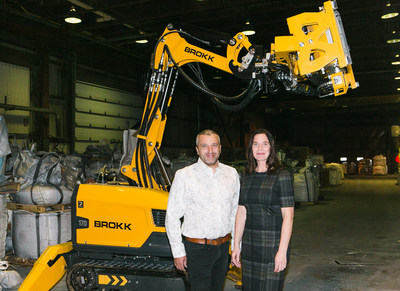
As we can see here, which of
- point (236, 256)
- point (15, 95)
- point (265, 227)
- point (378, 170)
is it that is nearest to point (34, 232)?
point (236, 256)

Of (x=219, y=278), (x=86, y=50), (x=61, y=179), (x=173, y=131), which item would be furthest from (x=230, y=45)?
(x=173, y=131)

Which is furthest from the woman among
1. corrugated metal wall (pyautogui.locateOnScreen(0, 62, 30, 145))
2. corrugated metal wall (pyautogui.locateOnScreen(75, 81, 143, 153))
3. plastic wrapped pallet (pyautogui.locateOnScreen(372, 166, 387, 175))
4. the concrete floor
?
plastic wrapped pallet (pyautogui.locateOnScreen(372, 166, 387, 175))

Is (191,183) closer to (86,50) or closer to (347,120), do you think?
(86,50)

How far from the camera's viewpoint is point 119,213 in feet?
13.4

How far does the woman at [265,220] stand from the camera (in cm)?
284

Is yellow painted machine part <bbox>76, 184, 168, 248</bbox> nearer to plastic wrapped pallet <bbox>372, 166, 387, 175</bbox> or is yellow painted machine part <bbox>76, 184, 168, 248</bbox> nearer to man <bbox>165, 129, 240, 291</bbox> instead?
man <bbox>165, 129, 240, 291</bbox>

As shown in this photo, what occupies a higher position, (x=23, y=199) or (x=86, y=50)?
(x=86, y=50)

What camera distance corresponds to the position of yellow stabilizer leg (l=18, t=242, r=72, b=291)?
4066 mm

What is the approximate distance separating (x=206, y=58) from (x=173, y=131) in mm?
13939

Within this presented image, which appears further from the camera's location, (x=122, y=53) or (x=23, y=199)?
(x=122, y=53)

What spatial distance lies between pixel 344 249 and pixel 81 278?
437cm

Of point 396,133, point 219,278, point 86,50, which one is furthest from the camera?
point 396,133

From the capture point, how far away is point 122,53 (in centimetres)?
1523

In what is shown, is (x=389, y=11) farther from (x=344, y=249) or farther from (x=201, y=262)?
(x=201, y=262)
